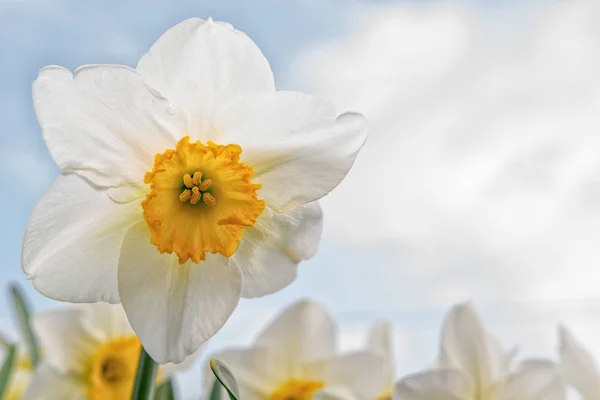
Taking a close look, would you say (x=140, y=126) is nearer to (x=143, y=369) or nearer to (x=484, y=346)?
(x=143, y=369)

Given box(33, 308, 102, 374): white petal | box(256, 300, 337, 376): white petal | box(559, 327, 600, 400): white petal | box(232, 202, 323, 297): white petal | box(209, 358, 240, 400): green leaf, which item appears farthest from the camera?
box(33, 308, 102, 374): white petal

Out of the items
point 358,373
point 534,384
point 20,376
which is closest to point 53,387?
point 20,376

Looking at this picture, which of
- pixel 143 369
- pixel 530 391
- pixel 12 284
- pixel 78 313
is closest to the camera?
pixel 143 369

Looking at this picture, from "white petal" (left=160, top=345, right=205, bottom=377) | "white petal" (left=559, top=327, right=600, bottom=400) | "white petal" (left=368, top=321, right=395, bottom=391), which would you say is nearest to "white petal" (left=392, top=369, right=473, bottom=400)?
"white petal" (left=559, top=327, right=600, bottom=400)

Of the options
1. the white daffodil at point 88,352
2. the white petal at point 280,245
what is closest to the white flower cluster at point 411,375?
the white daffodil at point 88,352

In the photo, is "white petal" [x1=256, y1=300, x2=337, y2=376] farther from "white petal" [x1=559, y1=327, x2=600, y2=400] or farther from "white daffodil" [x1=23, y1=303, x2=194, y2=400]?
"white petal" [x1=559, y1=327, x2=600, y2=400]

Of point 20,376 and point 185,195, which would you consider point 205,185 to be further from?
point 20,376

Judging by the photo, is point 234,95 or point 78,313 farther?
point 78,313

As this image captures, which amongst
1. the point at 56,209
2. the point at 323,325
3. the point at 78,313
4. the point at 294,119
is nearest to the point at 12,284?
the point at 78,313
